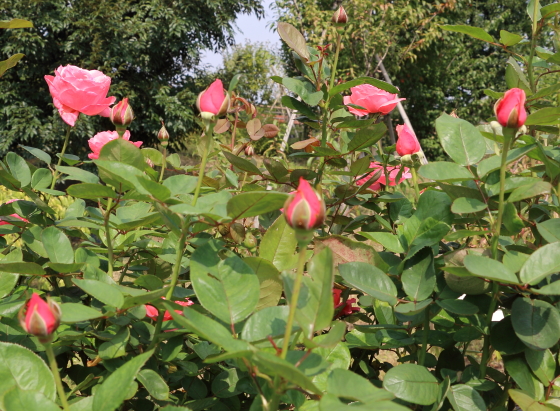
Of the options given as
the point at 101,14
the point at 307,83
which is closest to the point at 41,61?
the point at 101,14

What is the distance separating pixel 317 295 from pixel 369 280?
4.9 inches

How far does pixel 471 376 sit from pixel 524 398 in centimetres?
8

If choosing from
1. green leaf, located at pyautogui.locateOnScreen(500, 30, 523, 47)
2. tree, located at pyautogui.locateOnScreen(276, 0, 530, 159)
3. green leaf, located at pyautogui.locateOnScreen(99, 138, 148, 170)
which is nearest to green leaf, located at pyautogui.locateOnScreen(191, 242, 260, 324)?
green leaf, located at pyautogui.locateOnScreen(99, 138, 148, 170)

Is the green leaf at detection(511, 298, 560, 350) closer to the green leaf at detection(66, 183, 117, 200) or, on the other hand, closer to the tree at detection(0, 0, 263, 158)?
the green leaf at detection(66, 183, 117, 200)

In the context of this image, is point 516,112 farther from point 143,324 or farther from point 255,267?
point 143,324

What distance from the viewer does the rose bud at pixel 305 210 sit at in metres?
0.27

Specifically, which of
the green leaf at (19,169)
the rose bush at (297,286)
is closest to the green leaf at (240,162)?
the rose bush at (297,286)

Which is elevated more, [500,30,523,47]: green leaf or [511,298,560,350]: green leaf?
[500,30,523,47]: green leaf

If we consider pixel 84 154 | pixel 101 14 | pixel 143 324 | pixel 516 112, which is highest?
pixel 101 14

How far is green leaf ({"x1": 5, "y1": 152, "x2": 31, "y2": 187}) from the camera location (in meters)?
0.57

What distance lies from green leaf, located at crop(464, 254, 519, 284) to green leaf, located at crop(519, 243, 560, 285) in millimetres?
14

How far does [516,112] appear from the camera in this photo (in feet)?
1.17

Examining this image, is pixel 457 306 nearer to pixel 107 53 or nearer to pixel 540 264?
pixel 540 264

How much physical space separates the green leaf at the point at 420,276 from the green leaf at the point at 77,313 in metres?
0.25
